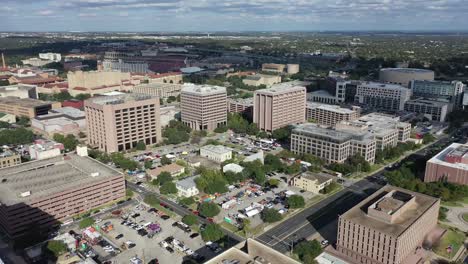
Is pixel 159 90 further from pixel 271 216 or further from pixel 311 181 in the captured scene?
pixel 271 216

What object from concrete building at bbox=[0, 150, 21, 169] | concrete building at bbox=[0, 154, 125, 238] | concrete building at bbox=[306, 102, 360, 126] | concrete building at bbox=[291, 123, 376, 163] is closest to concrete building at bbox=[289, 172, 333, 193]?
concrete building at bbox=[291, 123, 376, 163]

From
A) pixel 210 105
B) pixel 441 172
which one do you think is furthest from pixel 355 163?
pixel 210 105

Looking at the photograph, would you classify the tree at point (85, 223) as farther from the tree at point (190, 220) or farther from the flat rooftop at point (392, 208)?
the flat rooftop at point (392, 208)

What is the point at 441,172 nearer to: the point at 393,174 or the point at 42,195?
the point at 393,174

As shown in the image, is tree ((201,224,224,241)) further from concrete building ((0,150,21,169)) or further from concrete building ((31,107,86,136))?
concrete building ((31,107,86,136))

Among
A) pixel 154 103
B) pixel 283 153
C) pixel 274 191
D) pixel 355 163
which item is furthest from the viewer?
pixel 154 103

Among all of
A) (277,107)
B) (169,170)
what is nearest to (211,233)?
(169,170)

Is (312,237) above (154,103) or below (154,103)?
below
